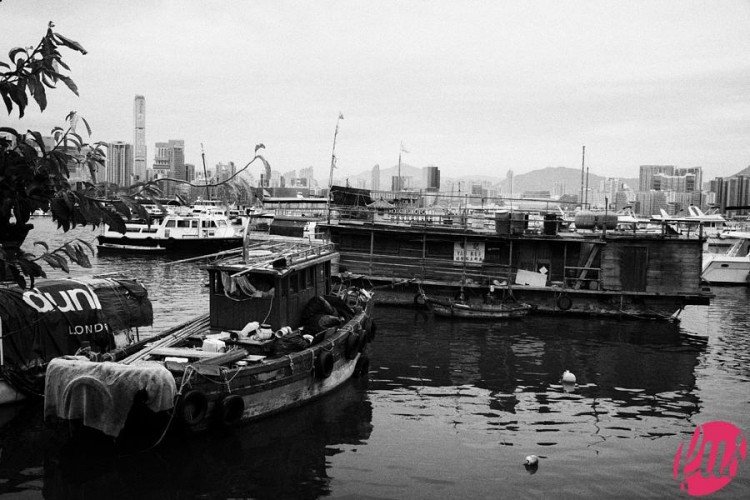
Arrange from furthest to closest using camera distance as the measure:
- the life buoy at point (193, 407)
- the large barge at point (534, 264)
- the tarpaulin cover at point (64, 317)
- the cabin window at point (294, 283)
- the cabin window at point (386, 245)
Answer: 1. the cabin window at point (386, 245)
2. the large barge at point (534, 264)
3. the cabin window at point (294, 283)
4. the tarpaulin cover at point (64, 317)
5. the life buoy at point (193, 407)

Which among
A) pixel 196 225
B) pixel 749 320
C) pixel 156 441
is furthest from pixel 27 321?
pixel 196 225

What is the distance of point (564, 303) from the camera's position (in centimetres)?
3303

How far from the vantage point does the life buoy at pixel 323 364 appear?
17.5m

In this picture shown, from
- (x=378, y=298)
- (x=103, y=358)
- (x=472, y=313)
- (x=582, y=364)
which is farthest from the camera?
(x=378, y=298)

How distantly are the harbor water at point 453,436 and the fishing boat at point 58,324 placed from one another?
0.92m

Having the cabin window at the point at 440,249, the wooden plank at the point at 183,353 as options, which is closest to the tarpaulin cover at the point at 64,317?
the wooden plank at the point at 183,353

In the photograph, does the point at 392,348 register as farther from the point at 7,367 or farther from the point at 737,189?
the point at 737,189

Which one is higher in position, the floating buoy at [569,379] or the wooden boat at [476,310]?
the wooden boat at [476,310]

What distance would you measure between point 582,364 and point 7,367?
738 inches

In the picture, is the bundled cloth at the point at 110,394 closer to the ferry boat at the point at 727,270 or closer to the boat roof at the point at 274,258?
the boat roof at the point at 274,258

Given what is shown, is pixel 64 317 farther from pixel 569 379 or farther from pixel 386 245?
pixel 386 245

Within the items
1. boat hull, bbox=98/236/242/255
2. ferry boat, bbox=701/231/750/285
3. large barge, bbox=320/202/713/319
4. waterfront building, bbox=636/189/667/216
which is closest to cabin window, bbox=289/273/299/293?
large barge, bbox=320/202/713/319

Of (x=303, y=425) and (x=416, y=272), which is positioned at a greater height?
(x=416, y=272)

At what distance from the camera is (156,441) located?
1402 centimetres
